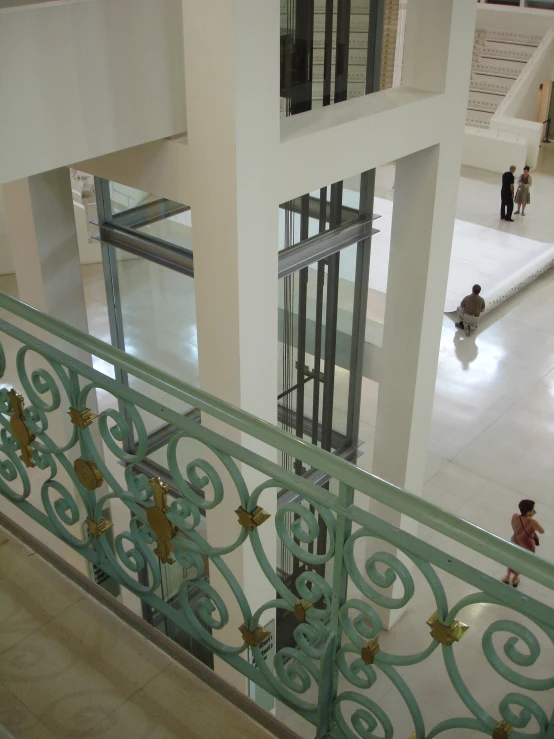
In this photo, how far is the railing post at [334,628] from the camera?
1950 millimetres

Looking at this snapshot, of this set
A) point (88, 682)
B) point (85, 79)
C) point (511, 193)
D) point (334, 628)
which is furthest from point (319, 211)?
point (511, 193)

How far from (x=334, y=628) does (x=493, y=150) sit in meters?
16.8

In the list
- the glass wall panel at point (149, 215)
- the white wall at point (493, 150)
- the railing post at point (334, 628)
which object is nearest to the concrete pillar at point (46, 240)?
the glass wall panel at point (149, 215)

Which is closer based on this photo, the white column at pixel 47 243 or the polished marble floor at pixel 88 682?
the polished marble floor at pixel 88 682

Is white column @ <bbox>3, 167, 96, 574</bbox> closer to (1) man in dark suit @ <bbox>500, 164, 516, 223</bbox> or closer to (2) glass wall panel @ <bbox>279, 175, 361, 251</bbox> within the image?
(2) glass wall panel @ <bbox>279, 175, 361, 251</bbox>

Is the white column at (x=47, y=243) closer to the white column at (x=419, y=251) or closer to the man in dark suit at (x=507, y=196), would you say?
the white column at (x=419, y=251)

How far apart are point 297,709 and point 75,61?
2.86 metres

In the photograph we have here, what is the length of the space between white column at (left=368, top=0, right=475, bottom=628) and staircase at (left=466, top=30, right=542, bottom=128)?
14.3 metres

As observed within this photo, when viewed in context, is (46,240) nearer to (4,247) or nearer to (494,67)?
(4,247)

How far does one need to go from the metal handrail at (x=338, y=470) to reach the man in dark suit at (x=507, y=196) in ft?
43.7

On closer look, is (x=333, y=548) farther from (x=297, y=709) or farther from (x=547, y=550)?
(x=547, y=550)

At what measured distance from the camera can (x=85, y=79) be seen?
148 inches

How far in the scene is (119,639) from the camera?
2654 mm

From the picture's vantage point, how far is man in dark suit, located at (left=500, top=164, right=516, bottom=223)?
571 inches
